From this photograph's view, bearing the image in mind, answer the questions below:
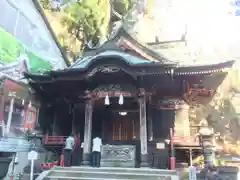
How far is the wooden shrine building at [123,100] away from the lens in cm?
1018

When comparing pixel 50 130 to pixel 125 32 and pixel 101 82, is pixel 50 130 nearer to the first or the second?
pixel 101 82

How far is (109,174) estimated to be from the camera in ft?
26.1

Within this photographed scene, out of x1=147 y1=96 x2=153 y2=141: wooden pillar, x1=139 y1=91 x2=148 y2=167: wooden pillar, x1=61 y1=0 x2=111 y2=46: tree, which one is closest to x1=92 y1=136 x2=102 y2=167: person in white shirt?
x1=139 y1=91 x2=148 y2=167: wooden pillar

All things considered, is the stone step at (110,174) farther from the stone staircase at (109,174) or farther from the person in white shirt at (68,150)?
the person in white shirt at (68,150)

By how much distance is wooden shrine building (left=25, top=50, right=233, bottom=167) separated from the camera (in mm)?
10179

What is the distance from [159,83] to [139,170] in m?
4.45

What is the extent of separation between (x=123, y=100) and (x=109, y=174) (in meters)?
4.58

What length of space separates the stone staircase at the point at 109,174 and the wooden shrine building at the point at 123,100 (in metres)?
1.40

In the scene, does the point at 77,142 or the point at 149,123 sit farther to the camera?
the point at 149,123

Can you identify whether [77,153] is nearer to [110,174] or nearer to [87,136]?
[87,136]

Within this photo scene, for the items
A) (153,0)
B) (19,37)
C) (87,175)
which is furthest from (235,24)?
(87,175)

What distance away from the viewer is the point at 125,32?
13867 millimetres

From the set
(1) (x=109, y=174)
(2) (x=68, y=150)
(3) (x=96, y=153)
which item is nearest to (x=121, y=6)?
(2) (x=68, y=150)

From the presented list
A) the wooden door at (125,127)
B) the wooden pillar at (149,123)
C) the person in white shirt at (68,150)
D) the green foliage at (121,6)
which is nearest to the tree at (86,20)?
the green foliage at (121,6)
